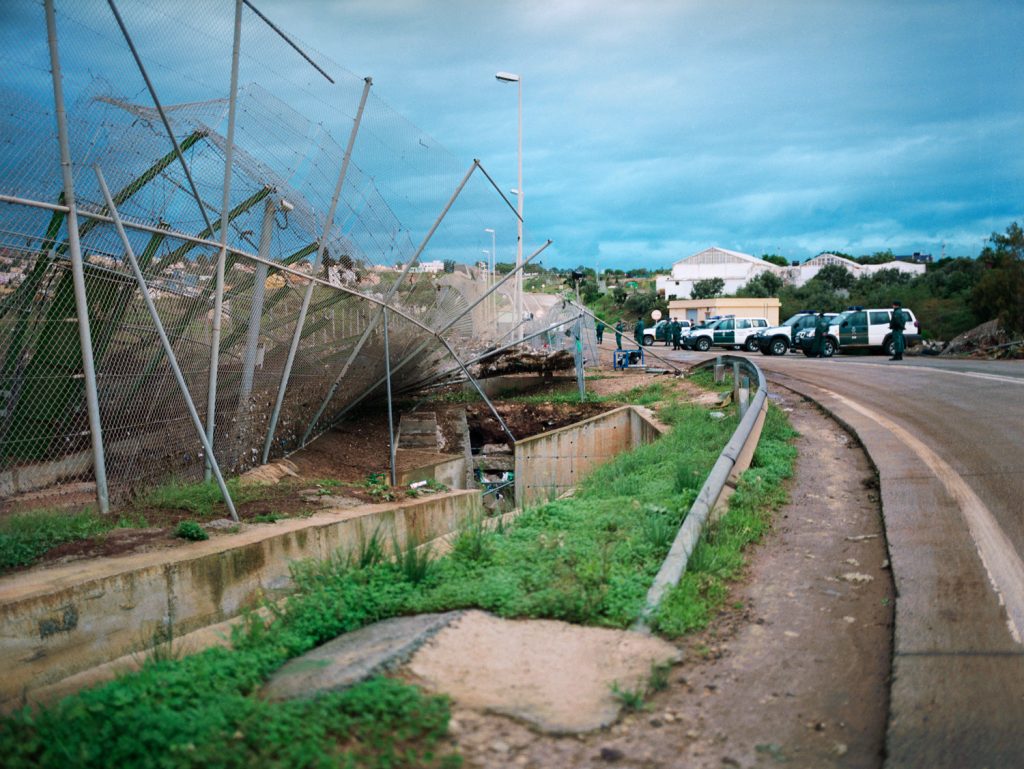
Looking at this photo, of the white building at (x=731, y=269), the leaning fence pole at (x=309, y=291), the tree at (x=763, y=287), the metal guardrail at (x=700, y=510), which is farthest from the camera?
the white building at (x=731, y=269)

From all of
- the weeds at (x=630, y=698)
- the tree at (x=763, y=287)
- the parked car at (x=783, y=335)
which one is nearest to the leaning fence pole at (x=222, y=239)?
Answer: the weeds at (x=630, y=698)

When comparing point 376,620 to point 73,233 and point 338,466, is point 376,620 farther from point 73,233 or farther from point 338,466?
point 338,466

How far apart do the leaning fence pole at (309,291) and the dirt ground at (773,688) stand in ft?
22.1

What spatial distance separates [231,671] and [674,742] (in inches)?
72.5

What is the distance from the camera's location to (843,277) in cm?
8269

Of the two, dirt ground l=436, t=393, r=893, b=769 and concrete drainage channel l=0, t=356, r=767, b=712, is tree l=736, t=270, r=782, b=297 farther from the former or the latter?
dirt ground l=436, t=393, r=893, b=769

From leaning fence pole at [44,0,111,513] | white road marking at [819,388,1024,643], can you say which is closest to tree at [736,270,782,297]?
white road marking at [819,388,1024,643]

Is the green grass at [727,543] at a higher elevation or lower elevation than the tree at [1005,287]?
lower

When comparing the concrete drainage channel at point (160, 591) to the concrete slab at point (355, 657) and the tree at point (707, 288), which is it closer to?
the concrete slab at point (355, 657)

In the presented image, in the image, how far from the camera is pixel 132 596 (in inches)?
253

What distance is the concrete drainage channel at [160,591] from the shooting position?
534 cm

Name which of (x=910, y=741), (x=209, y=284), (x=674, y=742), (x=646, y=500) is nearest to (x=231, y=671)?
(x=674, y=742)

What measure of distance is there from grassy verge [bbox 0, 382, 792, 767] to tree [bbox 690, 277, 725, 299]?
87.1 meters

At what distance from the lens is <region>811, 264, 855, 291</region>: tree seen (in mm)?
81812
